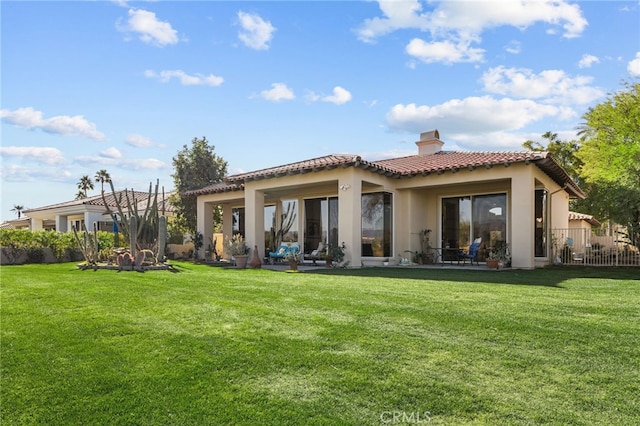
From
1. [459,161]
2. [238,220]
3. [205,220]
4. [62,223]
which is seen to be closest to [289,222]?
[238,220]

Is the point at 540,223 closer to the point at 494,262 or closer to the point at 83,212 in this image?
the point at 494,262

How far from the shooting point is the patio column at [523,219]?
13.4 m

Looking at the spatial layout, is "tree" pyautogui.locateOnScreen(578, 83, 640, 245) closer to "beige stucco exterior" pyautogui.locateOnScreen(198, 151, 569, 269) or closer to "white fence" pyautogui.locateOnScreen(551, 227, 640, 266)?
"beige stucco exterior" pyautogui.locateOnScreen(198, 151, 569, 269)

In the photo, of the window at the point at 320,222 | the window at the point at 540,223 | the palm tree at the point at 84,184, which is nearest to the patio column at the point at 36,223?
the palm tree at the point at 84,184

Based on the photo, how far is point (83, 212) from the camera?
30.2 meters

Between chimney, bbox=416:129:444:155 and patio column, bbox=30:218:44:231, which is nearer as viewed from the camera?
chimney, bbox=416:129:444:155

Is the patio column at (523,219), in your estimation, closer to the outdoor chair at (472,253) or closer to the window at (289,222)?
the outdoor chair at (472,253)

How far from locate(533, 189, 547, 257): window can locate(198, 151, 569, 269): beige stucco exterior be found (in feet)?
0.96

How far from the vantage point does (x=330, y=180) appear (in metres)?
15.0

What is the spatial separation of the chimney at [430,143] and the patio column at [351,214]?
23.7 ft

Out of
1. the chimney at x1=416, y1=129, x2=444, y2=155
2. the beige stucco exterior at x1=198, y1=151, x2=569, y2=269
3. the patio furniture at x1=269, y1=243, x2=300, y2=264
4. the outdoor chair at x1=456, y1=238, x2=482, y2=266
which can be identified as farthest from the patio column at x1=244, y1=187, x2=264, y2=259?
the chimney at x1=416, y1=129, x2=444, y2=155

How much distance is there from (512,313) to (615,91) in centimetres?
2710

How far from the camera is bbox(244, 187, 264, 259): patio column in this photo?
1734 cm

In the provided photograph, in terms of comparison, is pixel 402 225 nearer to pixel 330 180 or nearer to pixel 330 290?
pixel 330 180
